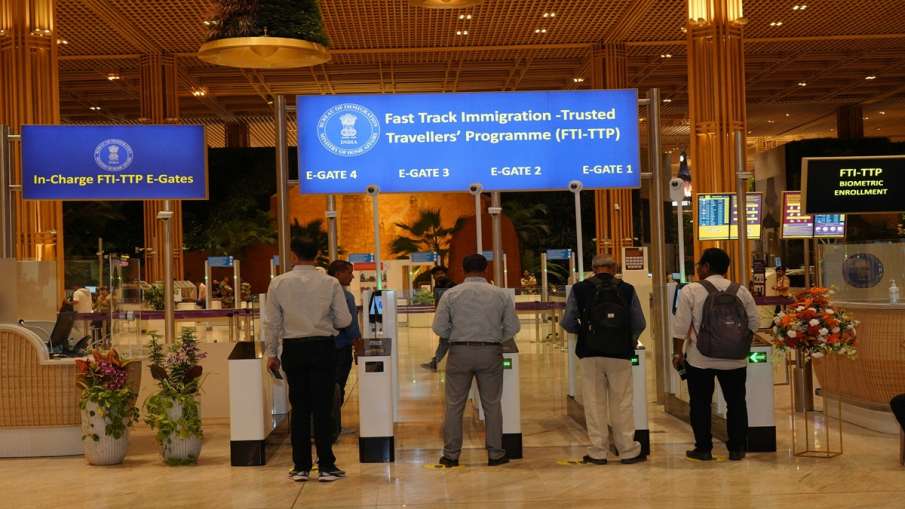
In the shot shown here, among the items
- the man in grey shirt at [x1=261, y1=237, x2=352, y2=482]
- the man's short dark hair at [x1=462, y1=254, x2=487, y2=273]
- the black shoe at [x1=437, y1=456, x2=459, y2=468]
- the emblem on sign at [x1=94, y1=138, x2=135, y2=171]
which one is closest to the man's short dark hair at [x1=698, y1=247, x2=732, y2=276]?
the man's short dark hair at [x1=462, y1=254, x2=487, y2=273]

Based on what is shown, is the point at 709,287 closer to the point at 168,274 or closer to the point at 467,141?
the point at 467,141

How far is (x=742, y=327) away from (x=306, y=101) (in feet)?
12.5

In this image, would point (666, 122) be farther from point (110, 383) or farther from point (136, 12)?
point (110, 383)

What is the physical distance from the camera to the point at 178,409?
7.50 metres

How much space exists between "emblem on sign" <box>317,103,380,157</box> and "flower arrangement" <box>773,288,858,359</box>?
3318 millimetres

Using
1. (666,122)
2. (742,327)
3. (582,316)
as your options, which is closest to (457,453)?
(582,316)

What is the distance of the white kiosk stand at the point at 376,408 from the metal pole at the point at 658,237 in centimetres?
282

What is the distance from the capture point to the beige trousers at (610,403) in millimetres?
6957

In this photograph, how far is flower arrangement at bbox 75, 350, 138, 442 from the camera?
7527 mm

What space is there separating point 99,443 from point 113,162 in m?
2.59

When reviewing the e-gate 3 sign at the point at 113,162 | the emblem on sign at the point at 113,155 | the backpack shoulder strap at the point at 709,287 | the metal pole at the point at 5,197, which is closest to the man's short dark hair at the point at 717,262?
the backpack shoulder strap at the point at 709,287

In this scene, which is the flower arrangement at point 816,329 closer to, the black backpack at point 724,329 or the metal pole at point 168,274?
the black backpack at point 724,329

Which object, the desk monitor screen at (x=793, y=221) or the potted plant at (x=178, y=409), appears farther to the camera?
the desk monitor screen at (x=793, y=221)

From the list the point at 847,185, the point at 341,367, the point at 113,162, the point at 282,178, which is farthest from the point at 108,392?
the point at 847,185
